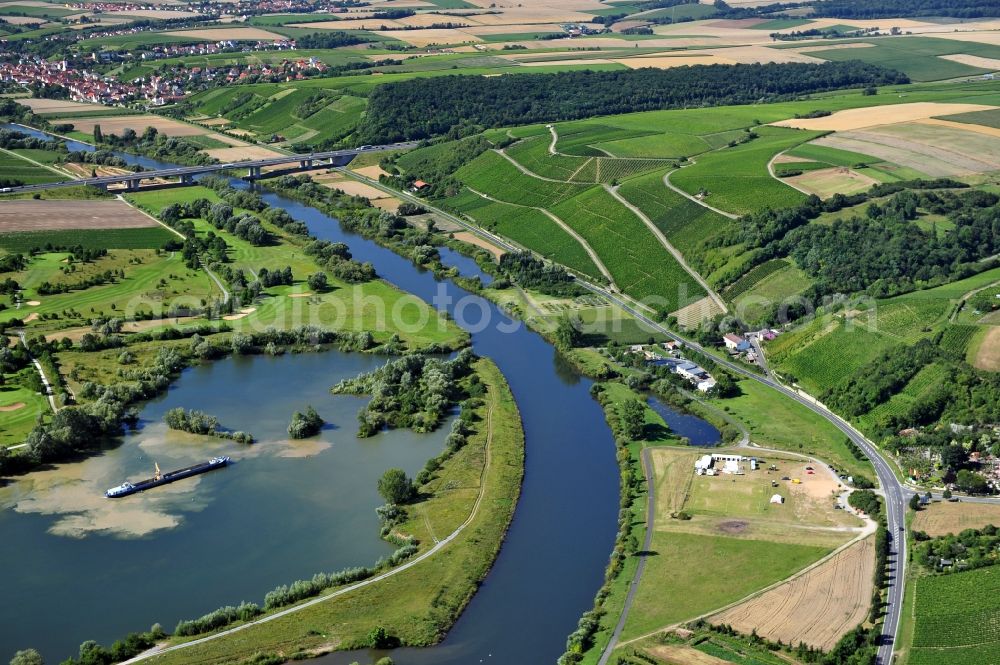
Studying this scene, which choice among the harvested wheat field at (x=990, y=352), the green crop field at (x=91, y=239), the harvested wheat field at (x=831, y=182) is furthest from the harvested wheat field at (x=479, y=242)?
the harvested wheat field at (x=990, y=352)

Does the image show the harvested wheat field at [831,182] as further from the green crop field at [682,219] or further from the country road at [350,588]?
the country road at [350,588]

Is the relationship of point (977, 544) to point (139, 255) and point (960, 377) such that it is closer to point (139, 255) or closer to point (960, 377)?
point (960, 377)

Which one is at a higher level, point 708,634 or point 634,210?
point 634,210

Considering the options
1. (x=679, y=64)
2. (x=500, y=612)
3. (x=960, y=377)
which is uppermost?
(x=679, y=64)

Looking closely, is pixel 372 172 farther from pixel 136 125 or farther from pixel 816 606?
pixel 816 606

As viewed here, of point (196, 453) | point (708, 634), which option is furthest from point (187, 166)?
point (708, 634)

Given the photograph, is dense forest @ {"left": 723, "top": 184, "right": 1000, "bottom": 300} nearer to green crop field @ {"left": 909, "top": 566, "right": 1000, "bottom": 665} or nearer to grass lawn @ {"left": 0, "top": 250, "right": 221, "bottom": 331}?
green crop field @ {"left": 909, "top": 566, "right": 1000, "bottom": 665}

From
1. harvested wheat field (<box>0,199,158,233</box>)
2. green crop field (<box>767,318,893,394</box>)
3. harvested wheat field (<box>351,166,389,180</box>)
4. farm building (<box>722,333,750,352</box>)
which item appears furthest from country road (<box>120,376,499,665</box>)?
harvested wheat field (<box>351,166,389,180</box>)
